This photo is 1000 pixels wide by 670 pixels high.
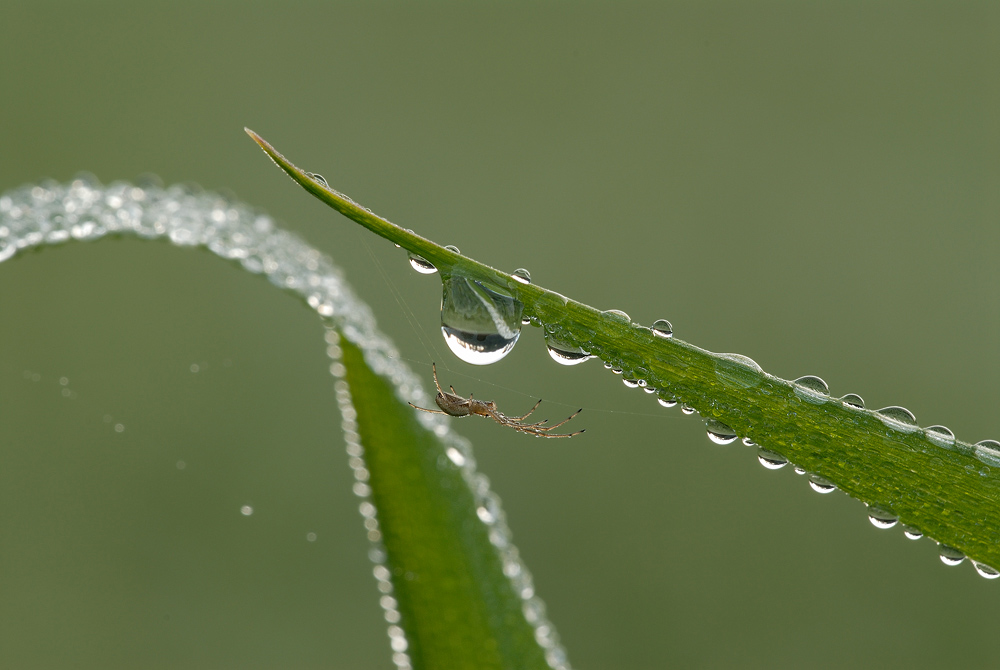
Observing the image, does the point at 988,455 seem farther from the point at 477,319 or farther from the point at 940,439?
the point at 477,319

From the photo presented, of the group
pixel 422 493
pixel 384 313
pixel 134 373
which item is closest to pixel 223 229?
pixel 422 493

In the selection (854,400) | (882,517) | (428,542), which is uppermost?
(854,400)

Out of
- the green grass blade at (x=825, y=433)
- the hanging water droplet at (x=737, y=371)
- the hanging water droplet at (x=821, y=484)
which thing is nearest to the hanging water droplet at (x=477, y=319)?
the green grass blade at (x=825, y=433)

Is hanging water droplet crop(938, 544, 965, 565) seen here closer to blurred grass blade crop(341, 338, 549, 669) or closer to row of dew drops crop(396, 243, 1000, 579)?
row of dew drops crop(396, 243, 1000, 579)

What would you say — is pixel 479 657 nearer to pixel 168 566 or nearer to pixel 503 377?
pixel 503 377

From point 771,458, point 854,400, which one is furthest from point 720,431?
point 854,400

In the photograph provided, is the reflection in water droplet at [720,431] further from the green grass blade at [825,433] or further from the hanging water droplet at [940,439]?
the hanging water droplet at [940,439]
